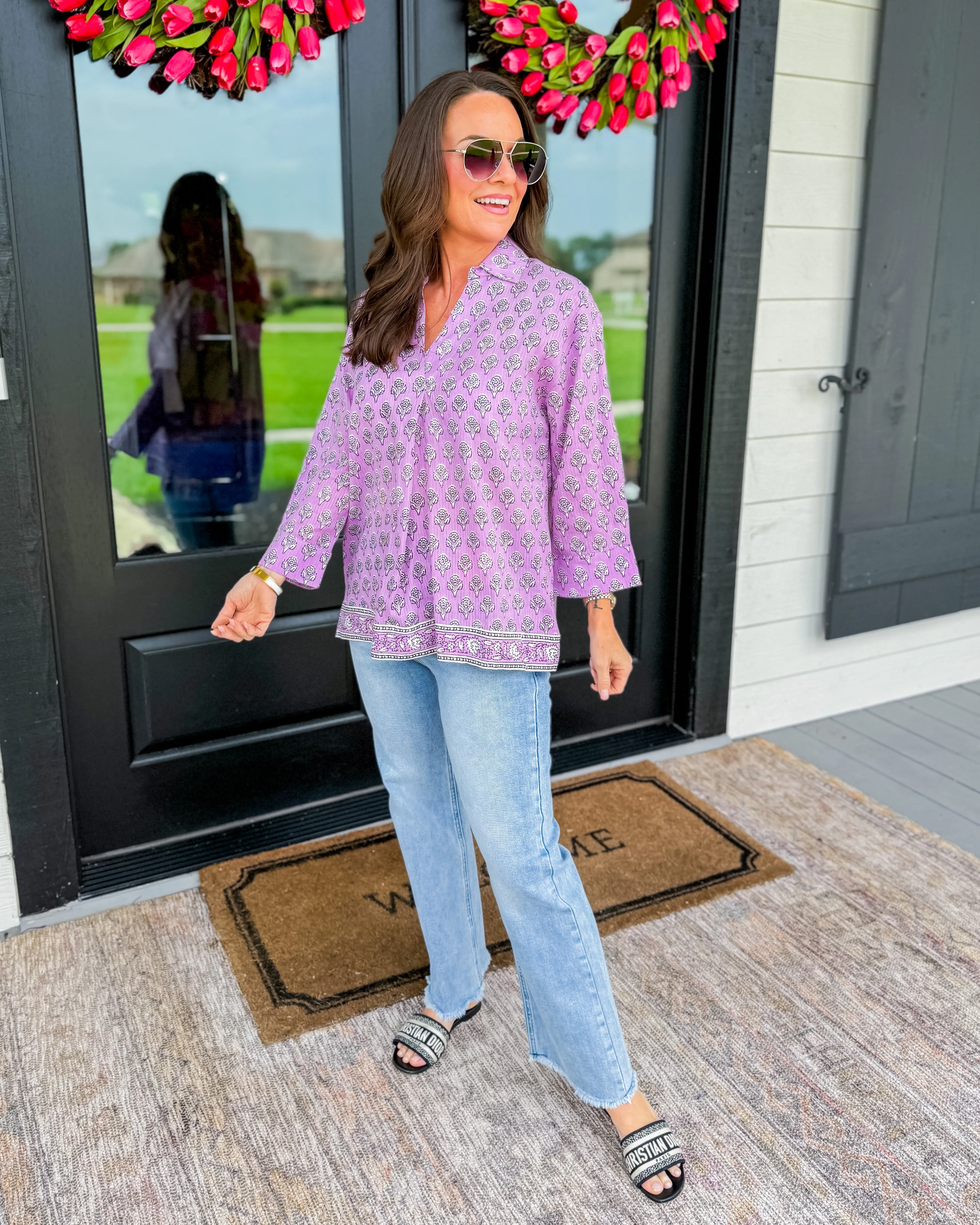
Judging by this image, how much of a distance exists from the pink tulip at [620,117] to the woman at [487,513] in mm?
1028

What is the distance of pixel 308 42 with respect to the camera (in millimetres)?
1871

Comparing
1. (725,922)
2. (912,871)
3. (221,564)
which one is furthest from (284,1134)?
(912,871)

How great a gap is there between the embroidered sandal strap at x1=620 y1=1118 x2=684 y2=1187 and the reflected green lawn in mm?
1442

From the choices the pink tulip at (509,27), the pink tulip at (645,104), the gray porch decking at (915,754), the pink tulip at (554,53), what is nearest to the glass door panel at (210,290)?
the pink tulip at (509,27)

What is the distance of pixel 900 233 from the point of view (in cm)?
259

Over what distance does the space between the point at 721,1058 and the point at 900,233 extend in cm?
209

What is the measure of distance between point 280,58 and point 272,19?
6 cm

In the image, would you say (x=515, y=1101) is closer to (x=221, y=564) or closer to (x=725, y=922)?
(x=725, y=922)

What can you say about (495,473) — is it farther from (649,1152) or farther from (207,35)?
(207,35)

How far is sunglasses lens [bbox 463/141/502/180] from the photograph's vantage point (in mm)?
1249

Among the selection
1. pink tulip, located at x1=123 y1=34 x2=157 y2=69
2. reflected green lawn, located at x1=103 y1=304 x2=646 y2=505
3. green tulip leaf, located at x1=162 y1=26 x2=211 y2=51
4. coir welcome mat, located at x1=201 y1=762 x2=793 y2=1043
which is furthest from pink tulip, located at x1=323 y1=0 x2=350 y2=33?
coir welcome mat, located at x1=201 y1=762 x2=793 y2=1043

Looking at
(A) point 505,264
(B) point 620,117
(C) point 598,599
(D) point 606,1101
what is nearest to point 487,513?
(C) point 598,599

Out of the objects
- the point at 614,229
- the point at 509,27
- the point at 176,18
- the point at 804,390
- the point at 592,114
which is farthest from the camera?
the point at 804,390

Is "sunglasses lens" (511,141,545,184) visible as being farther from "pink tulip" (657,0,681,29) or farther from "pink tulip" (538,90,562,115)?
"pink tulip" (657,0,681,29)
